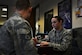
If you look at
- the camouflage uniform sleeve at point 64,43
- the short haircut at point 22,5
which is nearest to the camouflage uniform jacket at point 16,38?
the short haircut at point 22,5

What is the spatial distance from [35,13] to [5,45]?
7.69 meters

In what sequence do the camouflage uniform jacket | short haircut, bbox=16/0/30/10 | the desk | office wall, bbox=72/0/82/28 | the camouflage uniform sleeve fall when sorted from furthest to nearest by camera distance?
office wall, bbox=72/0/82/28 → the camouflage uniform sleeve → the desk → short haircut, bbox=16/0/30/10 → the camouflage uniform jacket

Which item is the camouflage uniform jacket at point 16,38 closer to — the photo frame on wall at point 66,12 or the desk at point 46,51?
the desk at point 46,51

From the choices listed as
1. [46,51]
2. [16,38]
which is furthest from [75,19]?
[16,38]

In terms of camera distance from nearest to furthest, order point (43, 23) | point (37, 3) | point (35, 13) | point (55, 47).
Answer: point (55, 47) < point (43, 23) < point (37, 3) < point (35, 13)

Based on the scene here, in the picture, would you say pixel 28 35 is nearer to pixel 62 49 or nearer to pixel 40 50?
pixel 40 50

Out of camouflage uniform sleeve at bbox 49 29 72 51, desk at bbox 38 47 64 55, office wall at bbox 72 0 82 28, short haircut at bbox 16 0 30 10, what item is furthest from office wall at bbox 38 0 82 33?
short haircut at bbox 16 0 30 10

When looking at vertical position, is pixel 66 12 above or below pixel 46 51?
above

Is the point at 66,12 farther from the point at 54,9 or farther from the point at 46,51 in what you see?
the point at 46,51

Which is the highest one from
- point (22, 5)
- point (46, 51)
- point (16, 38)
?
point (22, 5)

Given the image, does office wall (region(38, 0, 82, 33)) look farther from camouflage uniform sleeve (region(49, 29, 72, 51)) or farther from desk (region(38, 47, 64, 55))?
desk (region(38, 47, 64, 55))

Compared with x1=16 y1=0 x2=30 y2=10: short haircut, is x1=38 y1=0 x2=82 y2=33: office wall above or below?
above

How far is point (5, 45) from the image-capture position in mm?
1580

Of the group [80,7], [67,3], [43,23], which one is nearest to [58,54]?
[80,7]
